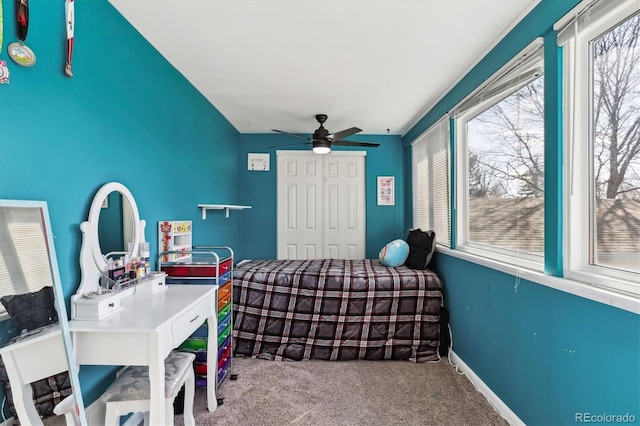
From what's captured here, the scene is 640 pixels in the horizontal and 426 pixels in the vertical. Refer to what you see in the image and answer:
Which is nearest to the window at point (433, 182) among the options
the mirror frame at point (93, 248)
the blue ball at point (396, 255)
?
the blue ball at point (396, 255)

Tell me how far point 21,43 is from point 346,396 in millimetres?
2621

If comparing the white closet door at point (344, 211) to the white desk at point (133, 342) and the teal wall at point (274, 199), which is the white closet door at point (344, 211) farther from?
the white desk at point (133, 342)

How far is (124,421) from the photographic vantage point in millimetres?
1667

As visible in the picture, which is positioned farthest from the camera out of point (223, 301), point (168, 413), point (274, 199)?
point (274, 199)

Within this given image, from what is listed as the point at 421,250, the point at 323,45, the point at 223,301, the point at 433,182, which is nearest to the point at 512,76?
the point at 323,45

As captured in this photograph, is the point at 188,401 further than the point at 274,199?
No

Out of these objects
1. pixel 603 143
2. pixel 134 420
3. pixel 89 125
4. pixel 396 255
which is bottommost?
pixel 134 420

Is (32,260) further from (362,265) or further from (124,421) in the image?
(362,265)

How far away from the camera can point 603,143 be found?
133 centimetres

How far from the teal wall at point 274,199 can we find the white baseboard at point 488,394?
2.01 meters

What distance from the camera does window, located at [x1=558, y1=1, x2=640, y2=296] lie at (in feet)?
3.93

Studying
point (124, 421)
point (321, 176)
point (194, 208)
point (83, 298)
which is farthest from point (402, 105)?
point (124, 421)

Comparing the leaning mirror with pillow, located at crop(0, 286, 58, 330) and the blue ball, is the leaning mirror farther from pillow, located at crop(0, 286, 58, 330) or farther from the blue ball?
the blue ball

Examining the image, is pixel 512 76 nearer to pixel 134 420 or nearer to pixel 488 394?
pixel 488 394
